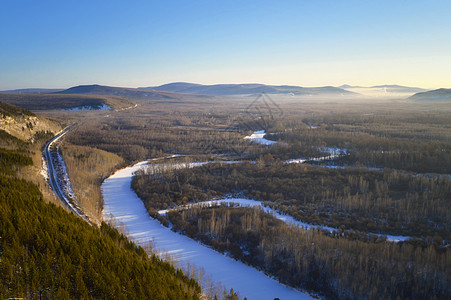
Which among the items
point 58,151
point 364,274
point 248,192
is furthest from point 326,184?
point 58,151

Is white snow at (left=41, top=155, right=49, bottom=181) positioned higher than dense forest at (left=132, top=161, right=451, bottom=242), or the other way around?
white snow at (left=41, top=155, right=49, bottom=181)

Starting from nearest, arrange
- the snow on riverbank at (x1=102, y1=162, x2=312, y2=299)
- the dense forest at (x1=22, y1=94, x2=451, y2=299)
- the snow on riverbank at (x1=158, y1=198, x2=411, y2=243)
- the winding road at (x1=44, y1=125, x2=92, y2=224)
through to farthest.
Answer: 1. the dense forest at (x1=22, y1=94, x2=451, y2=299)
2. the snow on riverbank at (x1=102, y1=162, x2=312, y2=299)
3. the snow on riverbank at (x1=158, y1=198, x2=411, y2=243)
4. the winding road at (x1=44, y1=125, x2=92, y2=224)

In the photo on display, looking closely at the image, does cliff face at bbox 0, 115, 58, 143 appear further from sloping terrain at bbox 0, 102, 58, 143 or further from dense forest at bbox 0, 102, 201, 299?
dense forest at bbox 0, 102, 201, 299

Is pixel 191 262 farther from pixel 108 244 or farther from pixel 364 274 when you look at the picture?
pixel 364 274

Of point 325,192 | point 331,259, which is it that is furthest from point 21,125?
point 331,259

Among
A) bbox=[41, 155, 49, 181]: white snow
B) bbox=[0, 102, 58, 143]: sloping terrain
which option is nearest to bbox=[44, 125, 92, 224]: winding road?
bbox=[41, 155, 49, 181]: white snow

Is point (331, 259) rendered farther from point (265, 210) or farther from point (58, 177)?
point (58, 177)
